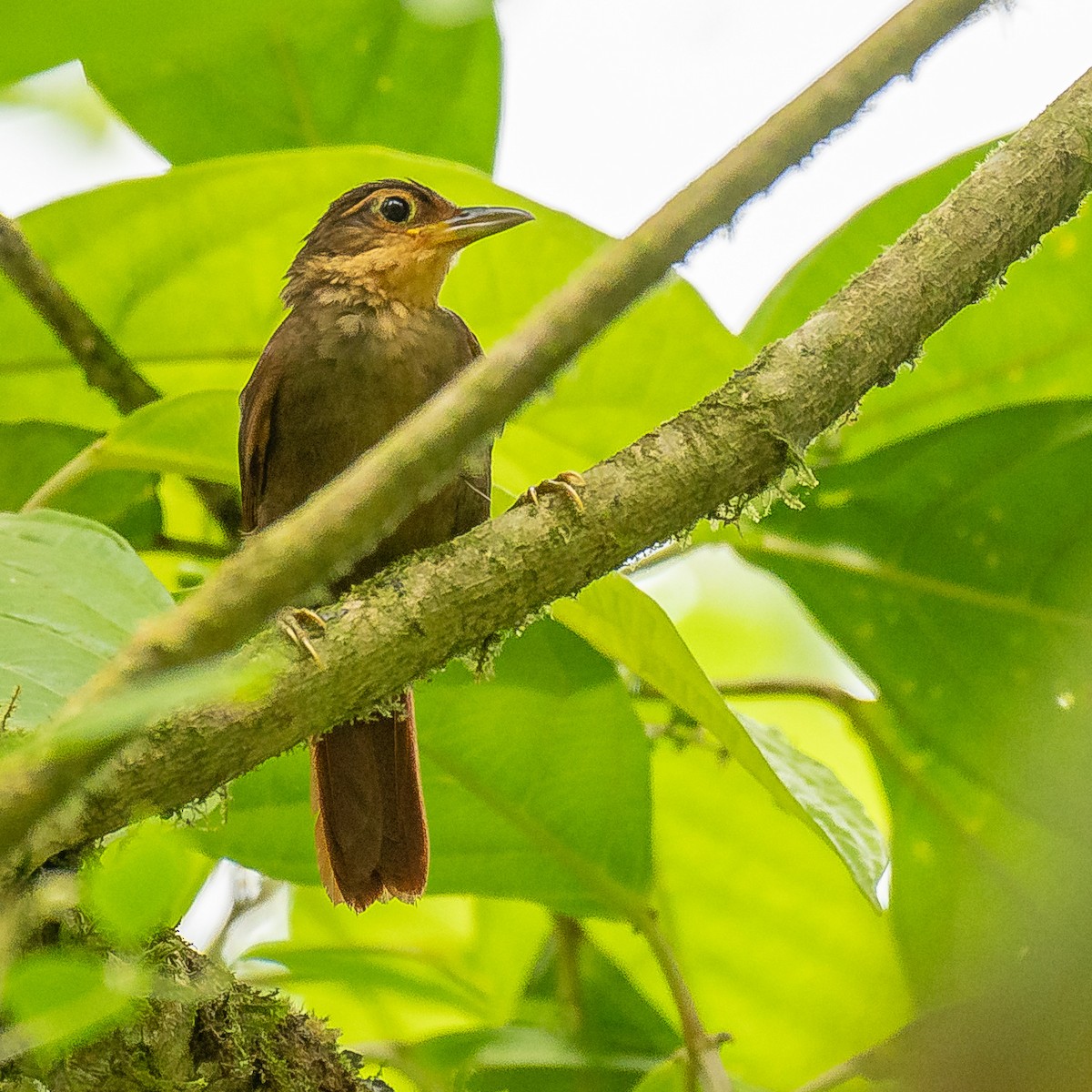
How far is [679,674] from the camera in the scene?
199cm

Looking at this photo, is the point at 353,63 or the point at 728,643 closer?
the point at 353,63

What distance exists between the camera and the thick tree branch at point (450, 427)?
576mm

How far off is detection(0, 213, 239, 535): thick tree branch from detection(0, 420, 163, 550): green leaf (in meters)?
0.11

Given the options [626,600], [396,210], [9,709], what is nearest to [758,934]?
[626,600]

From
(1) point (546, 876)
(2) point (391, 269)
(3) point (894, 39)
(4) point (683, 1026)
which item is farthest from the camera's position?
(2) point (391, 269)

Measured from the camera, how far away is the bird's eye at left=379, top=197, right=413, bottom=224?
9.89 feet

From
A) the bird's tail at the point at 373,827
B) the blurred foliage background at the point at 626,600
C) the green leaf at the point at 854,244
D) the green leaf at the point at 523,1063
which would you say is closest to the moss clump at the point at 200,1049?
the blurred foliage background at the point at 626,600

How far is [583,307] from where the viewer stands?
2.48ft

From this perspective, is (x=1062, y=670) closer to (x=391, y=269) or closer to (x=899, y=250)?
(x=899, y=250)

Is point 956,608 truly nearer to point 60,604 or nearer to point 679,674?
point 679,674

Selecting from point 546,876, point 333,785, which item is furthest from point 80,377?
point 546,876

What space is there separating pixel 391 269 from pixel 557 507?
1600mm

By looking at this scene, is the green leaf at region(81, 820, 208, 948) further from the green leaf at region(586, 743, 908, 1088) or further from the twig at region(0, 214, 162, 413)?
the green leaf at region(586, 743, 908, 1088)

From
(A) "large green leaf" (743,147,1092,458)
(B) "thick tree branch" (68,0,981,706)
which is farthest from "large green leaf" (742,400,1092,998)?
(B) "thick tree branch" (68,0,981,706)
